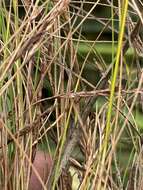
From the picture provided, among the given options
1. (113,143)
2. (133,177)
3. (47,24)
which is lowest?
(133,177)

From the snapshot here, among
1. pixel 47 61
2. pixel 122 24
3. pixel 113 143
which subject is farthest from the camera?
pixel 47 61

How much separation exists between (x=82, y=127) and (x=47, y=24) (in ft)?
0.61

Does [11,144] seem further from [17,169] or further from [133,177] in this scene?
[133,177]

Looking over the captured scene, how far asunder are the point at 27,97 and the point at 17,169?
101 millimetres

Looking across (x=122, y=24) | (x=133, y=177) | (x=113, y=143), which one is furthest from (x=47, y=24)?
(x=133, y=177)

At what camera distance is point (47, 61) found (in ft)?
2.69

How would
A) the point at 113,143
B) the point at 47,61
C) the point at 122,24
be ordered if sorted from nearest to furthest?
the point at 122,24 < the point at 113,143 < the point at 47,61

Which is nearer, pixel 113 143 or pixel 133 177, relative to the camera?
pixel 113 143

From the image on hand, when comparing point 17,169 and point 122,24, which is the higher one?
point 122,24

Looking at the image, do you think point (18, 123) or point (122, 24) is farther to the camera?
point (18, 123)

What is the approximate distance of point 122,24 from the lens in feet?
2.00

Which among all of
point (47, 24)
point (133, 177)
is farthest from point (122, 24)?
point (133, 177)

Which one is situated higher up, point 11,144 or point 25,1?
point 25,1

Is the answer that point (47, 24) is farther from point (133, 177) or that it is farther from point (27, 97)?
point (133, 177)
